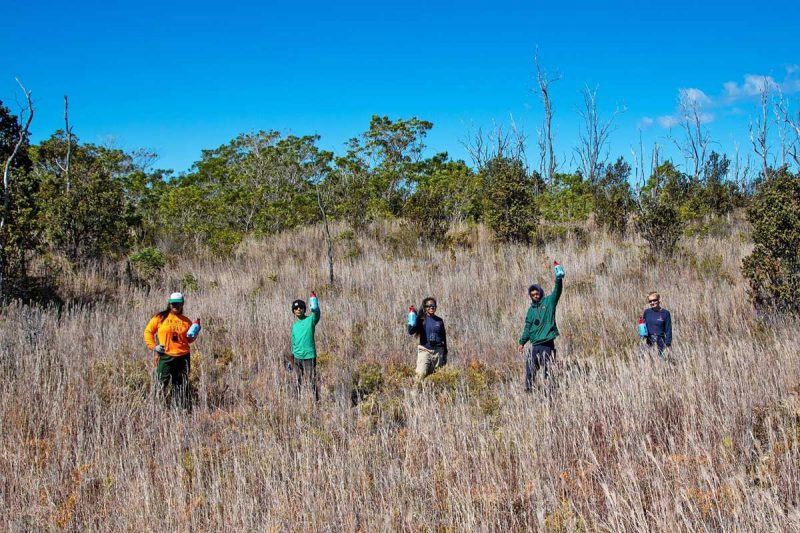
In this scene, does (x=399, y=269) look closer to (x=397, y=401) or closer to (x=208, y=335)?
(x=208, y=335)

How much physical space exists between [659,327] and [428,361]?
267cm

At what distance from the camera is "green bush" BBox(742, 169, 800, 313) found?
23.7 feet

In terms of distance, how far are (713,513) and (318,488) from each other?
2.08 m

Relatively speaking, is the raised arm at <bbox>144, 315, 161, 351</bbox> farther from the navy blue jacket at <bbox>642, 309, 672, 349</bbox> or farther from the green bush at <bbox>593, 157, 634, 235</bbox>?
the green bush at <bbox>593, 157, 634, 235</bbox>

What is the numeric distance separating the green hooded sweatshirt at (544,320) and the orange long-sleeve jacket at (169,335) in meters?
3.70

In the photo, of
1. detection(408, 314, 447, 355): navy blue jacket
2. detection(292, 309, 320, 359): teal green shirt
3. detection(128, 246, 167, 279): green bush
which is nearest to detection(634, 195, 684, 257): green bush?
detection(408, 314, 447, 355): navy blue jacket

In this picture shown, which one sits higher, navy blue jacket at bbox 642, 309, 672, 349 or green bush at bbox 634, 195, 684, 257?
green bush at bbox 634, 195, 684, 257

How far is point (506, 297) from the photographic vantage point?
32.5ft

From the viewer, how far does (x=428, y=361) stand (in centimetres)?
620

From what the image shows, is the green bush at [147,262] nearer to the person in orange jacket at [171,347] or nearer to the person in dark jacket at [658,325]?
the person in orange jacket at [171,347]

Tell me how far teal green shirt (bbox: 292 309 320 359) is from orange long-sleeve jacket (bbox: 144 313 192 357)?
3.72 feet

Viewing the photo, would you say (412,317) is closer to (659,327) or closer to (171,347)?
(171,347)

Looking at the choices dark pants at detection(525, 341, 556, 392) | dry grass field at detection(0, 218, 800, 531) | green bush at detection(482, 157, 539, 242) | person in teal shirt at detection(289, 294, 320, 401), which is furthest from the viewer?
green bush at detection(482, 157, 539, 242)

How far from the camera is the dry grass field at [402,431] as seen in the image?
287cm
